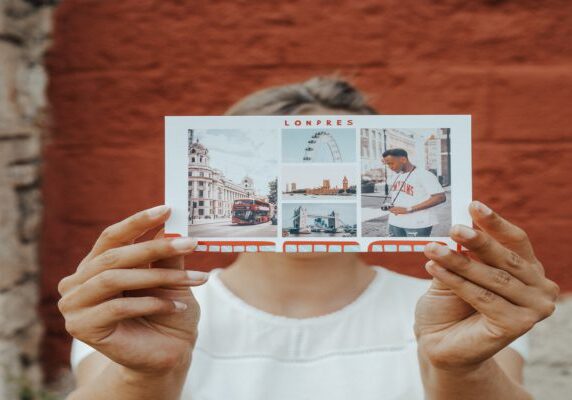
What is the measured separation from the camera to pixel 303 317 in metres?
1.26

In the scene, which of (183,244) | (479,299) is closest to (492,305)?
(479,299)

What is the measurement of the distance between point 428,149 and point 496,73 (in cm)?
65

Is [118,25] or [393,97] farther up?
[118,25]

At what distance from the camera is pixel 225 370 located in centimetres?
118

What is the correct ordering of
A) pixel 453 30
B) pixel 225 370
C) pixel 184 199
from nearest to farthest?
pixel 184 199 → pixel 225 370 → pixel 453 30

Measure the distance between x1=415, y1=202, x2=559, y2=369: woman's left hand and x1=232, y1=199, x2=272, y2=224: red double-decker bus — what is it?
261mm

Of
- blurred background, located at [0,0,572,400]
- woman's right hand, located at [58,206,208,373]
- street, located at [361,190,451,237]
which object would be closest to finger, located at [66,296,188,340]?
woman's right hand, located at [58,206,208,373]

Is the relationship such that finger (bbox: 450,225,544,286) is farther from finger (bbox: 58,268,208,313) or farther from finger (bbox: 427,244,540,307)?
finger (bbox: 58,268,208,313)

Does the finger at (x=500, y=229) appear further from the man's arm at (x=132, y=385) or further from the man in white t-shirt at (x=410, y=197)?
the man's arm at (x=132, y=385)

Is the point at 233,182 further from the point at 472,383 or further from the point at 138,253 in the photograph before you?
the point at 472,383

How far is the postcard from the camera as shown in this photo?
0.86 m

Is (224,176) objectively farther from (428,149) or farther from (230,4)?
(230,4)

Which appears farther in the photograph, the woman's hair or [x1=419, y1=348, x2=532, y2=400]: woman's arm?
the woman's hair

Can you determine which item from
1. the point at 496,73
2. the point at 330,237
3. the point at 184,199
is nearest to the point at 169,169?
the point at 184,199
